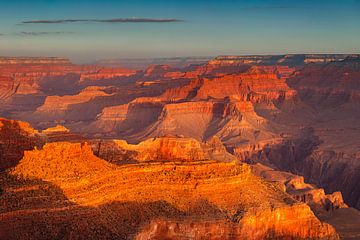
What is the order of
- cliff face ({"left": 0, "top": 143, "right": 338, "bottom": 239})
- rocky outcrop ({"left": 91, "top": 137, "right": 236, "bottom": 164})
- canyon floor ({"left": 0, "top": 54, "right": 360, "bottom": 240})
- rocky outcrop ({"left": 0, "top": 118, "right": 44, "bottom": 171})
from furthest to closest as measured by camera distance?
rocky outcrop ({"left": 91, "top": 137, "right": 236, "bottom": 164})
rocky outcrop ({"left": 0, "top": 118, "right": 44, "bottom": 171})
canyon floor ({"left": 0, "top": 54, "right": 360, "bottom": 240})
cliff face ({"left": 0, "top": 143, "right": 338, "bottom": 239})

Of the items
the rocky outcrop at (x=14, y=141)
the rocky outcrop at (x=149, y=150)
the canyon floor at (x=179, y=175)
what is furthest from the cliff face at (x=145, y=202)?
the rocky outcrop at (x=149, y=150)

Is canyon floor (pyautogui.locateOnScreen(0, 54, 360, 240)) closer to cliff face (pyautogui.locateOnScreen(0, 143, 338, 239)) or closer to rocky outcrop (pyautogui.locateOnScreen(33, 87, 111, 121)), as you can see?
cliff face (pyautogui.locateOnScreen(0, 143, 338, 239))

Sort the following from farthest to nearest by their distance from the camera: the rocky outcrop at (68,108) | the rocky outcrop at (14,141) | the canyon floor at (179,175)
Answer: the rocky outcrop at (68,108), the rocky outcrop at (14,141), the canyon floor at (179,175)

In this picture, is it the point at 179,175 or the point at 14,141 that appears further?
the point at 14,141

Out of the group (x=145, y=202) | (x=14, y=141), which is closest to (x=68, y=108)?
(x=14, y=141)

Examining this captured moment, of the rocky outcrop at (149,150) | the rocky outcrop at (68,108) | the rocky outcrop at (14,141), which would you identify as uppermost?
the rocky outcrop at (14,141)

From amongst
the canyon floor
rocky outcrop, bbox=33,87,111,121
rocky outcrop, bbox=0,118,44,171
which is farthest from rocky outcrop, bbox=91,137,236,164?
rocky outcrop, bbox=33,87,111,121

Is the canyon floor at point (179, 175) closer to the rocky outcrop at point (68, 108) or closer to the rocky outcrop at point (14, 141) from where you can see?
the rocky outcrop at point (14, 141)

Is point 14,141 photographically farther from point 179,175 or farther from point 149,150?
point 149,150

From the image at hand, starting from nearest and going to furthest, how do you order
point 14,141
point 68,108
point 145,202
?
point 145,202 < point 14,141 < point 68,108
